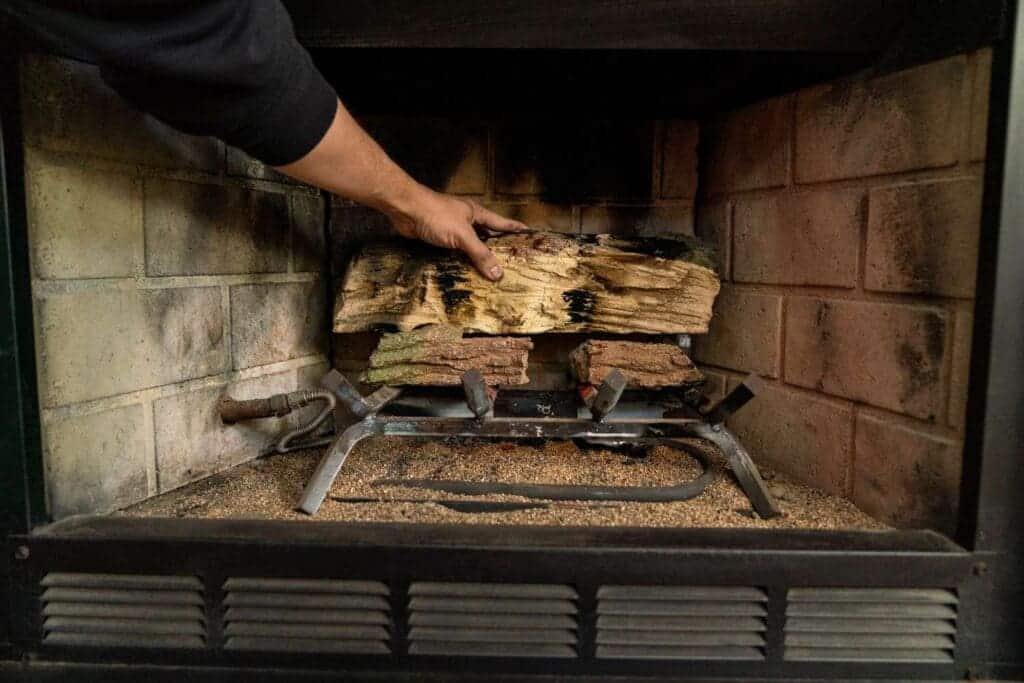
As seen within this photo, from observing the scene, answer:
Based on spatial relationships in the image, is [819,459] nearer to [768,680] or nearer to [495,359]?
[768,680]

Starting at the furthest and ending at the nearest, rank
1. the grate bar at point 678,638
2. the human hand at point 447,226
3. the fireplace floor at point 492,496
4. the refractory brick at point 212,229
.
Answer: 1. the human hand at point 447,226
2. the refractory brick at point 212,229
3. the fireplace floor at point 492,496
4. the grate bar at point 678,638

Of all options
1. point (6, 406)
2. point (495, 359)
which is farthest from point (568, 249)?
point (6, 406)

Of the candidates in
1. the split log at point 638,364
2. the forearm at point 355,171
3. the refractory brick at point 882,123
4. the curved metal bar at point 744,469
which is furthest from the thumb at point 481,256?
the refractory brick at point 882,123

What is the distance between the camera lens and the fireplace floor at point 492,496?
89 centimetres

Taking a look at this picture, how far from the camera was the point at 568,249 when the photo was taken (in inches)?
46.7

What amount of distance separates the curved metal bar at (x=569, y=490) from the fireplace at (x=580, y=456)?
0.05 m

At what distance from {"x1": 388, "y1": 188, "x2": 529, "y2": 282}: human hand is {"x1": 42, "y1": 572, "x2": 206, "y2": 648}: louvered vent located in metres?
0.66

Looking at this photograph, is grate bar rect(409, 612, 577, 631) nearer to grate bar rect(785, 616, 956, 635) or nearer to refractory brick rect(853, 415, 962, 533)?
grate bar rect(785, 616, 956, 635)

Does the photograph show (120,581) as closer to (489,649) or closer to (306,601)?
(306,601)

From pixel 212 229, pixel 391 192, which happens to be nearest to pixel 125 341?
pixel 212 229

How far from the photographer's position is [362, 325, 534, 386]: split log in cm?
112

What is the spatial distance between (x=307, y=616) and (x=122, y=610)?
0.25m

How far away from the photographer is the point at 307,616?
2.57ft

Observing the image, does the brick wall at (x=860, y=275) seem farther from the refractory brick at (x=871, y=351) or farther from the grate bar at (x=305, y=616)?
the grate bar at (x=305, y=616)
